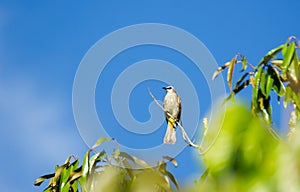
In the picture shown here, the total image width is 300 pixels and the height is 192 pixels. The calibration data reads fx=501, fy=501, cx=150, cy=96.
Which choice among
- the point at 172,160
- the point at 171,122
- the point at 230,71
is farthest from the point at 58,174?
the point at 171,122

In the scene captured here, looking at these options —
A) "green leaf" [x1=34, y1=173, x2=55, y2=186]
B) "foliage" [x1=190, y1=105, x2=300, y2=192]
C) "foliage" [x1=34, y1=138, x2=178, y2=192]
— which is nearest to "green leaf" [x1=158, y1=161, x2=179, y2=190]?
"foliage" [x1=34, y1=138, x2=178, y2=192]

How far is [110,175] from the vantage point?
209 cm

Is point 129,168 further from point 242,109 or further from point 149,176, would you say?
point 242,109

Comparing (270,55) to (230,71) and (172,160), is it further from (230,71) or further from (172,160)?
(172,160)

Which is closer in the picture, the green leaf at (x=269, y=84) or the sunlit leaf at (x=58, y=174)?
the green leaf at (x=269, y=84)

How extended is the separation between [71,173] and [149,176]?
1.99 feet

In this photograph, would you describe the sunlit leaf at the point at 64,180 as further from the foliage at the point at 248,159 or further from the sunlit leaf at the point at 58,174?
the foliage at the point at 248,159

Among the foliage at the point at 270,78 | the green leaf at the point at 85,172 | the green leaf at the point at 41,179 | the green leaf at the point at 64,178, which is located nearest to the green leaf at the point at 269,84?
the foliage at the point at 270,78

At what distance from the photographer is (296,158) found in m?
0.70

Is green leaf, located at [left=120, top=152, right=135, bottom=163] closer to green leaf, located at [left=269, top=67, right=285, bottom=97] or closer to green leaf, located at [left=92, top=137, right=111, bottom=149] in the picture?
green leaf, located at [left=92, top=137, right=111, bottom=149]

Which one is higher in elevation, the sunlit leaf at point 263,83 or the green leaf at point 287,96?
the sunlit leaf at point 263,83

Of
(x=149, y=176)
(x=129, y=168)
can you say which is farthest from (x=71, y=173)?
(x=149, y=176)

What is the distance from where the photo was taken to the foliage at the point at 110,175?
196cm

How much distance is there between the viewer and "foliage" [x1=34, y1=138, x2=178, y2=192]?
1.96 m
